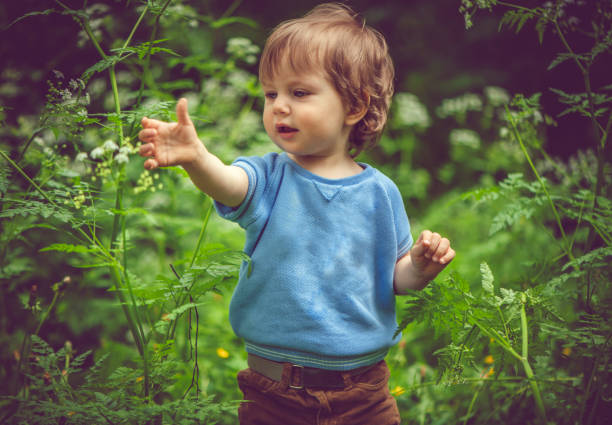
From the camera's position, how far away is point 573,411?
1814 millimetres

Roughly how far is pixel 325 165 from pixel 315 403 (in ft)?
2.65

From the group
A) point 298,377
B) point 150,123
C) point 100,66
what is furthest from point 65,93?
point 298,377

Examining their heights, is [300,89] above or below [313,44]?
below

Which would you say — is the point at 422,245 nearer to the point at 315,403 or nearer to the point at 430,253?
the point at 430,253

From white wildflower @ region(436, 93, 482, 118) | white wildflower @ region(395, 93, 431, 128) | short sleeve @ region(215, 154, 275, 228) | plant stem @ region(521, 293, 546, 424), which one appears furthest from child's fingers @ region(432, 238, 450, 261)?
white wildflower @ region(436, 93, 482, 118)

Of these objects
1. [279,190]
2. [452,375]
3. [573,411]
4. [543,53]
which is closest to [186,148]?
[279,190]

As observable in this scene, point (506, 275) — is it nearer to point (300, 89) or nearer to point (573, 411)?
point (573, 411)

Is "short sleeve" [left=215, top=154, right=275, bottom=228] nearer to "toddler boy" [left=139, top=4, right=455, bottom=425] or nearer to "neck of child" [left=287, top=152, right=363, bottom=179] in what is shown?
"toddler boy" [left=139, top=4, right=455, bottom=425]

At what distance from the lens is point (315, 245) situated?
1.58m

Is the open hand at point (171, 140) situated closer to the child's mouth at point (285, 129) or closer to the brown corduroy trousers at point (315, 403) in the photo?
the child's mouth at point (285, 129)

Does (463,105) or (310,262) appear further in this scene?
(463,105)

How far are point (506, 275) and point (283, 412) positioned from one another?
2.41 m

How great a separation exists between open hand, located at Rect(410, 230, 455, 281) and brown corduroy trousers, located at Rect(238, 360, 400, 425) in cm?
43

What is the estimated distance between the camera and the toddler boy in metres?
1.56
